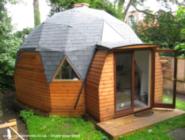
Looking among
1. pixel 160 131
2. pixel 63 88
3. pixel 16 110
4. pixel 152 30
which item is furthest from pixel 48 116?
pixel 152 30

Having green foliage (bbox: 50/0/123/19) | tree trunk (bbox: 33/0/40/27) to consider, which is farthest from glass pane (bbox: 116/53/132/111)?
tree trunk (bbox: 33/0/40/27)

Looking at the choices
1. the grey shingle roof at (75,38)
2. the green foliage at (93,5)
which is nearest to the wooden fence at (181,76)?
the grey shingle roof at (75,38)

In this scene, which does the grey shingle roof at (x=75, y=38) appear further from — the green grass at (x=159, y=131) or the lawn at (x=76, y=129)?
the green grass at (x=159, y=131)

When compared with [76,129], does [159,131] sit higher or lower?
higher

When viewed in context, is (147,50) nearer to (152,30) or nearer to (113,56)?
(113,56)

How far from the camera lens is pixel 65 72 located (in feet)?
28.3

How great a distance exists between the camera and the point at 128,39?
30.2 ft

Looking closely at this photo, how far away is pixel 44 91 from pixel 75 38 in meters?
2.45

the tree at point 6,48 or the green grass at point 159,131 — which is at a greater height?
the tree at point 6,48

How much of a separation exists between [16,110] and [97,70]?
17.6 ft

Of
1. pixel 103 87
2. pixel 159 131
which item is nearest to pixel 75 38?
pixel 103 87

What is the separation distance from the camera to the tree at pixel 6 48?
10.7 meters

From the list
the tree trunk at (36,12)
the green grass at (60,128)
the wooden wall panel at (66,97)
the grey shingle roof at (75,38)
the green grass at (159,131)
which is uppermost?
the tree trunk at (36,12)

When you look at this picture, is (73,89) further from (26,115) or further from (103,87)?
(26,115)
